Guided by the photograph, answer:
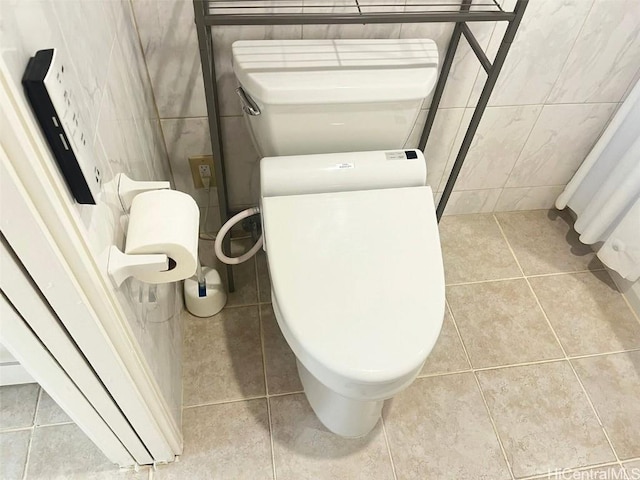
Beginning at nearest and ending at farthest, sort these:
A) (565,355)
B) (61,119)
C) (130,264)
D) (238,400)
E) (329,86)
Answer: (61,119) → (130,264) → (329,86) → (238,400) → (565,355)

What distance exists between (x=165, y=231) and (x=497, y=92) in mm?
983

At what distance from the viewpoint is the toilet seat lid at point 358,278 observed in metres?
0.90

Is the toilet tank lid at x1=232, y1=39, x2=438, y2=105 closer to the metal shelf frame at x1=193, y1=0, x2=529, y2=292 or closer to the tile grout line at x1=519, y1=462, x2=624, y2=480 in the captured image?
the metal shelf frame at x1=193, y1=0, x2=529, y2=292

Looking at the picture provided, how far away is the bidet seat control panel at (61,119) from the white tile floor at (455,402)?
32.1 inches

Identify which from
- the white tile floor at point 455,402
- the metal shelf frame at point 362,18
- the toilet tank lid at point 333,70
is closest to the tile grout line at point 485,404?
the white tile floor at point 455,402

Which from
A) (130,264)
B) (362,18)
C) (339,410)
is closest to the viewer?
(130,264)

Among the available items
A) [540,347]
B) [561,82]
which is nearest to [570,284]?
[540,347]

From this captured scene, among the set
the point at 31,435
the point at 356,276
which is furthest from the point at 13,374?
the point at 356,276

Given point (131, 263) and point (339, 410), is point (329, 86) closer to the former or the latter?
point (131, 263)

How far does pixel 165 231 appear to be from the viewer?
695 mm

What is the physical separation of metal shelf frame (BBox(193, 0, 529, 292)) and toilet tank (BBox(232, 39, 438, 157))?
7 centimetres

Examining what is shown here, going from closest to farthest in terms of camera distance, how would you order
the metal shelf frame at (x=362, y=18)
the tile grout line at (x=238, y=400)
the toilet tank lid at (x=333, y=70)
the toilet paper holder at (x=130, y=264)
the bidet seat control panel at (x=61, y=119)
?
1. the bidet seat control panel at (x=61, y=119)
2. the toilet paper holder at (x=130, y=264)
3. the metal shelf frame at (x=362, y=18)
4. the toilet tank lid at (x=333, y=70)
5. the tile grout line at (x=238, y=400)

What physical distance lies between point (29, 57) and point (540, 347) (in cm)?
137

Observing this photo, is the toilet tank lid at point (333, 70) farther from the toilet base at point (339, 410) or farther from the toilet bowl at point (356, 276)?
the toilet base at point (339, 410)
